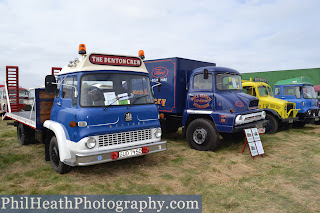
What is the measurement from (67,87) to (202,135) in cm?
398

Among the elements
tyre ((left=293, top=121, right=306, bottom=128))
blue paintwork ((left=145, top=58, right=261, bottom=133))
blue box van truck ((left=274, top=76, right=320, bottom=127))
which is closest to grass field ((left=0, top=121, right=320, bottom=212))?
blue paintwork ((left=145, top=58, right=261, bottom=133))

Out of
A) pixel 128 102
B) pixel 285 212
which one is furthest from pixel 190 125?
pixel 285 212

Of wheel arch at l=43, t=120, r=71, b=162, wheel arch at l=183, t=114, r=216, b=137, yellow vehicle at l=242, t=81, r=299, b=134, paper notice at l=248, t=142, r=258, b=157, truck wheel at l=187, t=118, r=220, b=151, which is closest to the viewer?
wheel arch at l=43, t=120, r=71, b=162

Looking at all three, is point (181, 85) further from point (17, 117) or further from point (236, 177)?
point (17, 117)

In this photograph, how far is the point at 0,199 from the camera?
4039 mm

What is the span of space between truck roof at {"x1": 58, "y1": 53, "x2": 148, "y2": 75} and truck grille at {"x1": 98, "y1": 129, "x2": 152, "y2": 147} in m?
1.41

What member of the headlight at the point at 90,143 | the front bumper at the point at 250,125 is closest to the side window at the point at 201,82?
the front bumper at the point at 250,125

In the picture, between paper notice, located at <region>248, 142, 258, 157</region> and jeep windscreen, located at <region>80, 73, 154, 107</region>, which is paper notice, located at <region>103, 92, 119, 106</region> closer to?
jeep windscreen, located at <region>80, 73, 154, 107</region>

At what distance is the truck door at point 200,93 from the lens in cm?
709

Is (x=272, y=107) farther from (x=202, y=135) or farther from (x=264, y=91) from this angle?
(x=202, y=135)

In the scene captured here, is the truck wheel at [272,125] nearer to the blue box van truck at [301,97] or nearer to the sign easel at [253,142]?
the blue box van truck at [301,97]

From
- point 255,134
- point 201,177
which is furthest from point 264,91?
Result: point 201,177

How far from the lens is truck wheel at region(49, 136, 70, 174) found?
5.07 meters

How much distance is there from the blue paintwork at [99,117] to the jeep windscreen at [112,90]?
0.38ft
